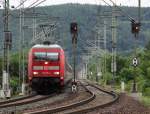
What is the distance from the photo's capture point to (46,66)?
38094 mm

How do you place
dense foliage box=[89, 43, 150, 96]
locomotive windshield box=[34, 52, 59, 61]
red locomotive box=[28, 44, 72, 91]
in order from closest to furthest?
red locomotive box=[28, 44, 72, 91], locomotive windshield box=[34, 52, 59, 61], dense foliage box=[89, 43, 150, 96]

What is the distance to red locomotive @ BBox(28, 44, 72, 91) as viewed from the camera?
37969 millimetres

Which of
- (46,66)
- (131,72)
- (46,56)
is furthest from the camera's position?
(131,72)

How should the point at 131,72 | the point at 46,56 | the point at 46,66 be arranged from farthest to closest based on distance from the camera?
the point at 131,72
the point at 46,56
the point at 46,66

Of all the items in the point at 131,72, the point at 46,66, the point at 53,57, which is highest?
the point at 53,57

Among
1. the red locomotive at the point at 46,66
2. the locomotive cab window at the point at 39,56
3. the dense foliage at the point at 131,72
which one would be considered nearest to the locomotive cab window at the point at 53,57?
the red locomotive at the point at 46,66

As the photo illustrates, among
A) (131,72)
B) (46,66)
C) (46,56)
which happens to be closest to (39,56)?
(46,56)

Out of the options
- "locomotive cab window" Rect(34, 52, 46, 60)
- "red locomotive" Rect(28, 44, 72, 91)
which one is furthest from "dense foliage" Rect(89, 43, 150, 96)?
"locomotive cab window" Rect(34, 52, 46, 60)

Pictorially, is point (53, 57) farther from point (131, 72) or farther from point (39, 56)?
point (131, 72)

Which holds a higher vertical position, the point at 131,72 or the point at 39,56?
the point at 39,56

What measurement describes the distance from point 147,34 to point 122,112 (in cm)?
14496

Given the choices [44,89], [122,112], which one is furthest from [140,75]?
[122,112]

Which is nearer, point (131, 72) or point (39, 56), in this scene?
point (39, 56)

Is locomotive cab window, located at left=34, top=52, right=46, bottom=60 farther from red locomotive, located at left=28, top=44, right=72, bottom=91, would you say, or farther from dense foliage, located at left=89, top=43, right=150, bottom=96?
dense foliage, located at left=89, top=43, right=150, bottom=96
